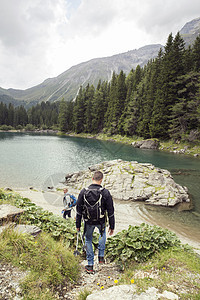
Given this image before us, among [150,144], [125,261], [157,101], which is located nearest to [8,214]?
[125,261]

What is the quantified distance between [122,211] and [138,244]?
7821mm

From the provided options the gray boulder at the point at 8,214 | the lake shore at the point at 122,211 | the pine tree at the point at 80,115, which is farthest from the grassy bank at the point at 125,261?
the pine tree at the point at 80,115

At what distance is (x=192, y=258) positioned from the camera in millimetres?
4289

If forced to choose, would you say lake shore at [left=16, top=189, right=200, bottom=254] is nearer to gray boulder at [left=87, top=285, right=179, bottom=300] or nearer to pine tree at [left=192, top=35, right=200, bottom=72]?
gray boulder at [left=87, top=285, right=179, bottom=300]

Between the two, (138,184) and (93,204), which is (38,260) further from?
(138,184)

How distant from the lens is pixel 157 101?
47.2m

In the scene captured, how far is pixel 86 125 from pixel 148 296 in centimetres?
8265

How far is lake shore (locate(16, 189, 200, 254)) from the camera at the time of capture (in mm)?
9378

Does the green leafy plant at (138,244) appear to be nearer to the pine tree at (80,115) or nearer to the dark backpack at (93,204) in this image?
the dark backpack at (93,204)

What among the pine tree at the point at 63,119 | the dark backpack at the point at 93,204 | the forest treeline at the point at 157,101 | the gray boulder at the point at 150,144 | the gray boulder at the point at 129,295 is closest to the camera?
the gray boulder at the point at 129,295

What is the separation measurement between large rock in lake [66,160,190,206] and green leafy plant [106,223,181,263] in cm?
894

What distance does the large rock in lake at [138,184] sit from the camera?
45.4 ft

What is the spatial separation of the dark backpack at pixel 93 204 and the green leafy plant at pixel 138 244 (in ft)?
4.87

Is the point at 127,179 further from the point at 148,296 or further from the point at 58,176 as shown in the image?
the point at 148,296
